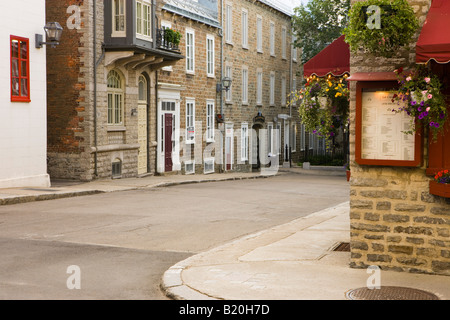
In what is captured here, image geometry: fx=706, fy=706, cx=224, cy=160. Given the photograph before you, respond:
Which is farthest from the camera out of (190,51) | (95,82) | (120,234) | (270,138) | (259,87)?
(270,138)

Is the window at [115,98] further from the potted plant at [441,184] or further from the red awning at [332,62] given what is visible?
the potted plant at [441,184]

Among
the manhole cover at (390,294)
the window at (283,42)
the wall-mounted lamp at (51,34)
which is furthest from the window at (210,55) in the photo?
the manhole cover at (390,294)

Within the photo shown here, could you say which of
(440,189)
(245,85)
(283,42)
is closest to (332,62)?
(440,189)

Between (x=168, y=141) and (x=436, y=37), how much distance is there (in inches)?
843

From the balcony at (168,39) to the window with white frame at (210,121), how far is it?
5.81 metres

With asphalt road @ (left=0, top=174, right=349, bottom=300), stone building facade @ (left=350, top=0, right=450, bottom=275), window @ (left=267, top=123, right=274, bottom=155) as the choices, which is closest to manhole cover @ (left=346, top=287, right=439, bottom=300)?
stone building facade @ (left=350, top=0, right=450, bottom=275)

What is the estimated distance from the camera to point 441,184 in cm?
768


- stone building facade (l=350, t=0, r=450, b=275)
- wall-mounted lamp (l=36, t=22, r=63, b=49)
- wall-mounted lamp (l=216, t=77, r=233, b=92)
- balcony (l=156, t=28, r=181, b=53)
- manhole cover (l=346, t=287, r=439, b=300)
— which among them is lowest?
manhole cover (l=346, t=287, r=439, b=300)

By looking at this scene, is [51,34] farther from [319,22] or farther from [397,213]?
[319,22]

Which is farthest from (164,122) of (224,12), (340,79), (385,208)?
(385,208)

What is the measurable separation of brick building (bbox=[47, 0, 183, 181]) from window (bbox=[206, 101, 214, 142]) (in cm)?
753

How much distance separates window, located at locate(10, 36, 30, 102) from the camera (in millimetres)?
18294

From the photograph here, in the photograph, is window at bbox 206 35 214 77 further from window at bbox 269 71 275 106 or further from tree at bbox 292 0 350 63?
window at bbox 269 71 275 106
